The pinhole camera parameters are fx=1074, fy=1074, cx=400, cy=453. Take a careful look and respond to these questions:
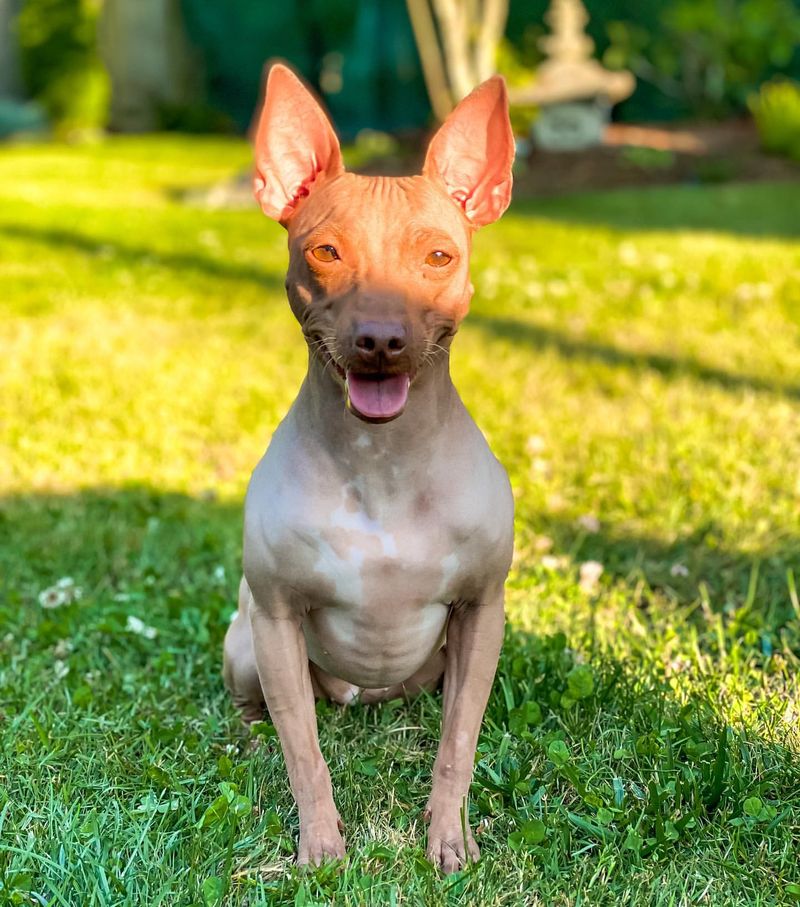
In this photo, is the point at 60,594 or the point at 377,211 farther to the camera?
the point at 60,594

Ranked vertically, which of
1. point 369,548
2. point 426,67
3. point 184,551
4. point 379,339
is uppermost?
point 379,339

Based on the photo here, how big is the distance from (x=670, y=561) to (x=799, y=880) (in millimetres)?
1496

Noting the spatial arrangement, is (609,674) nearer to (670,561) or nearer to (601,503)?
(670,561)

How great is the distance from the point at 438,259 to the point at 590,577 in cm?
158

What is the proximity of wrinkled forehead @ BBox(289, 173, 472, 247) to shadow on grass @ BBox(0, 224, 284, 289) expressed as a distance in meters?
5.34

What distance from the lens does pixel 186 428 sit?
475 centimetres

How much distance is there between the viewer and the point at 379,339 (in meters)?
1.78

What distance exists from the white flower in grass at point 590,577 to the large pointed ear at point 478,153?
4.70ft

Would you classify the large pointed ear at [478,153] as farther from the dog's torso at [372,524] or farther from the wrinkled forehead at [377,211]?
the dog's torso at [372,524]

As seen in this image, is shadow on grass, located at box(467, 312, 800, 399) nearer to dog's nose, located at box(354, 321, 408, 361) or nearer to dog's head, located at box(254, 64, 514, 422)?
dog's head, located at box(254, 64, 514, 422)

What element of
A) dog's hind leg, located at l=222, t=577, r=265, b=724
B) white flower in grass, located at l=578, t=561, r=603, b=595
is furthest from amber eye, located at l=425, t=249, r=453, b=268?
white flower in grass, located at l=578, t=561, r=603, b=595

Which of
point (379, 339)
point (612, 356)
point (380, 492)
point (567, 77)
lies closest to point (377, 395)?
point (379, 339)

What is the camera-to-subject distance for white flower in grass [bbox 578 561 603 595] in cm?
322

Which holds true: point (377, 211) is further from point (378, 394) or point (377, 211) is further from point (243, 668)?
point (243, 668)
